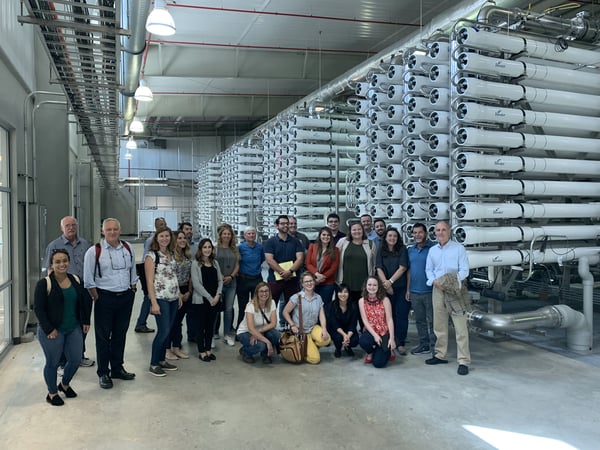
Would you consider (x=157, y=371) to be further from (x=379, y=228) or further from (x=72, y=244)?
(x=379, y=228)

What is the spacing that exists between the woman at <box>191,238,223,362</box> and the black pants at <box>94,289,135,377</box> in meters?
0.82

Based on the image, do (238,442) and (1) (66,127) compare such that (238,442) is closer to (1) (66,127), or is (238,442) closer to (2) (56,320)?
(2) (56,320)

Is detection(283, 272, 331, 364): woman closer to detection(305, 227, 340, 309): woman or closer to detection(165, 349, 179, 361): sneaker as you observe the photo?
detection(305, 227, 340, 309): woman

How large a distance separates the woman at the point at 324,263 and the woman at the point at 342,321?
0.31m

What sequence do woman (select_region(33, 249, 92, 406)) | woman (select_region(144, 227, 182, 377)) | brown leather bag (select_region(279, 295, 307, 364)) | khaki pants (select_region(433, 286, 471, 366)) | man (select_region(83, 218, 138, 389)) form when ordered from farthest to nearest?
brown leather bag (select_region(279, 295, 307, 364)) < khaki pants (select_region(433, 286, 471, 366)) < woman (select_region(144, 227, 182, 377)) < man (select_region(83, 218, 138, 389)) < woman (select_region(33, 249, 92, 406))

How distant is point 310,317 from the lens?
18.1 ft

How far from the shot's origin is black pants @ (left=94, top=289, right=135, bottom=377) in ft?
14.9

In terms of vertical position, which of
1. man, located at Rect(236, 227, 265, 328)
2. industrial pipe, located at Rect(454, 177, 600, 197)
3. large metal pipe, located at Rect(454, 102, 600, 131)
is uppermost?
large metal pipe, located at Rect(454, 102, 600, 131)

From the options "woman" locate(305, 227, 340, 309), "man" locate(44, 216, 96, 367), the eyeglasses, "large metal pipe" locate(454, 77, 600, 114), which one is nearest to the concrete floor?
"woman" locate(305, 227, 340, 309)

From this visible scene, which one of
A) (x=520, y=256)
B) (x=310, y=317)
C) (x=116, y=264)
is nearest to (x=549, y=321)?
(x=520, y=256)

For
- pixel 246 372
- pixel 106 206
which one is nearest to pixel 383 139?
pixel 246 372

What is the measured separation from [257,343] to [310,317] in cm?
64

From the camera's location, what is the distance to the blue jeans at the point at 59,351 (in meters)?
4.10

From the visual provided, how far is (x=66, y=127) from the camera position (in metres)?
7.99
